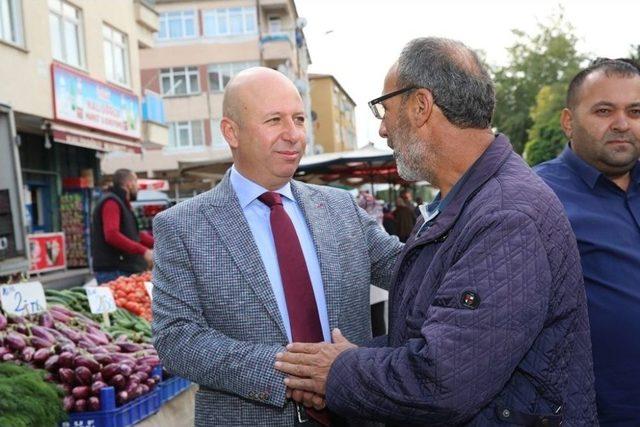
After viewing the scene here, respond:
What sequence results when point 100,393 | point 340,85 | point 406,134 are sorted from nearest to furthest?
point 406,134
point 100,393
point 340,85

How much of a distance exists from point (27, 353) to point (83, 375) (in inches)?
17.1

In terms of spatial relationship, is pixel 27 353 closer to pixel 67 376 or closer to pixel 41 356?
pixel 41 356

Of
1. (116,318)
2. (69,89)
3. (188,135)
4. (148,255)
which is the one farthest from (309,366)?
(188,135)

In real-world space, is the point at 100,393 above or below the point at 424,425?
below

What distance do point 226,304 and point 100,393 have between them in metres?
1.68

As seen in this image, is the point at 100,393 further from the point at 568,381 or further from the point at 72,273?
the point at 72,273

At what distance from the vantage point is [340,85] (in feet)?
244

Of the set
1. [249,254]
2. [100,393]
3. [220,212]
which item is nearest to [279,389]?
[249,254]

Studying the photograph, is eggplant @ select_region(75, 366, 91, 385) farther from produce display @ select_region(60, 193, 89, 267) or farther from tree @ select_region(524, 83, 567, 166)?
tree @ select_region(524, 83, 567, 166)

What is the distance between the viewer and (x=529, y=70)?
56531 millimetres

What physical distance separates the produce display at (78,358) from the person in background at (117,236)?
2.64 metres

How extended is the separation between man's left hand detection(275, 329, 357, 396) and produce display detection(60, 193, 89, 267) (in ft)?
57.3

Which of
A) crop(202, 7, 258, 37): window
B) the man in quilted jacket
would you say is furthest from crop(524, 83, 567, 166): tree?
the man in quilted jacket

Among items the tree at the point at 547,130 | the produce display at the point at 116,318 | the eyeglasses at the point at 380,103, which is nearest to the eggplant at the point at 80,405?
the produce display at the point at 116,318
